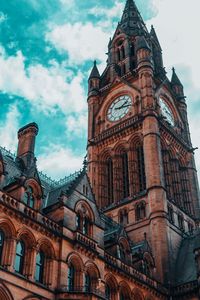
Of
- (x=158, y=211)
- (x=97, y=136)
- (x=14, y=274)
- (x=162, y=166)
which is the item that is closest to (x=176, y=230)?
(x=158, y=211)

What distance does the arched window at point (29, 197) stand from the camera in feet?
105

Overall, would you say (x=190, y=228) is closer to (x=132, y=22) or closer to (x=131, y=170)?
(x=131, y=170)

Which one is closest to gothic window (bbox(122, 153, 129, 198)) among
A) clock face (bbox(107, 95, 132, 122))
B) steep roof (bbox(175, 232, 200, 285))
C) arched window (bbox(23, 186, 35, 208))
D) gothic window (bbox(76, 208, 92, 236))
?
clock face (bbox(107, 95, 132, 122))

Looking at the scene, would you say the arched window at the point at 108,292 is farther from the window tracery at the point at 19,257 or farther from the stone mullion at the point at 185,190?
the stone mullion at the point at 185,190

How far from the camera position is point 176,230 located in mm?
48688

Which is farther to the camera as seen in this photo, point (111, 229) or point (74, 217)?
point (111, 229)

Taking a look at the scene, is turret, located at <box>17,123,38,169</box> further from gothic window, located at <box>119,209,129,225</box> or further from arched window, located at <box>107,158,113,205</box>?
arched window, located at <box>107,158,113,205</box>

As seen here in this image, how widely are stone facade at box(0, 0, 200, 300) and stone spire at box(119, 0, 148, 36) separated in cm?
15

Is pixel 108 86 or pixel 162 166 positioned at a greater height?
pixel 108 86

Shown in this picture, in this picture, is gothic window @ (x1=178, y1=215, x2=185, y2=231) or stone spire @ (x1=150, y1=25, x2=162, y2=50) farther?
stone spire @ (x1=150, y1=25, x2=162, y2=50)

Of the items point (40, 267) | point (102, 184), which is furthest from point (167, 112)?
point (40, 267)

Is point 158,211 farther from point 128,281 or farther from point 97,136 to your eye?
point 97,136

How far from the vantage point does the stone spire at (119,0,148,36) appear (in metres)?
69.9

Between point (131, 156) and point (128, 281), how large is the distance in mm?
20087
